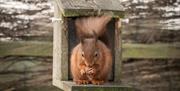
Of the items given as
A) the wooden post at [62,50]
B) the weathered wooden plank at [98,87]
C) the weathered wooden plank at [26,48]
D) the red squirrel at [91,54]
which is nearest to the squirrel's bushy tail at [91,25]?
the red squirrel at [91,54]

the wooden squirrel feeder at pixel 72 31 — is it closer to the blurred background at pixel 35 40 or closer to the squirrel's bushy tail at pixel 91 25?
the squirrel's bushy tail at pixel 91 25

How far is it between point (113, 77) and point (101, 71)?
0.31m

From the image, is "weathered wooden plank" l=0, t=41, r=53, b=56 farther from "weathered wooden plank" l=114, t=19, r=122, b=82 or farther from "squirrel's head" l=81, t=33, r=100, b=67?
"squirrel's head" l=81, t=33, r=100, b=67

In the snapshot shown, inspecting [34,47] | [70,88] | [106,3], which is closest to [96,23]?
[106,3]

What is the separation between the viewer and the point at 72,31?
3.46 metres

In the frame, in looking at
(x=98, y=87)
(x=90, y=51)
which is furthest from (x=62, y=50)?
(x=98, y=87)

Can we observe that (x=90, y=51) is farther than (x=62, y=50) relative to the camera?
No

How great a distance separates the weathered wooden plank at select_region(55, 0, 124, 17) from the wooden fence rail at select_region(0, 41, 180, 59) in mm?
1154

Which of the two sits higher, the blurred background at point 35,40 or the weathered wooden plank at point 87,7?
the weathered wooden plank at point 87,7

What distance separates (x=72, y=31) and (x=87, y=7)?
1.10ft

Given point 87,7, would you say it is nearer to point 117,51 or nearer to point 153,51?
point 117,51

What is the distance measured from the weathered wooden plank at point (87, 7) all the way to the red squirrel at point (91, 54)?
0.14 ft

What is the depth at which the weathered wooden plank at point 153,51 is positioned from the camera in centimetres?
445

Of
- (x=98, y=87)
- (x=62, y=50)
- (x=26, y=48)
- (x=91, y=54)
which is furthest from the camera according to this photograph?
(x=26, y=48)
